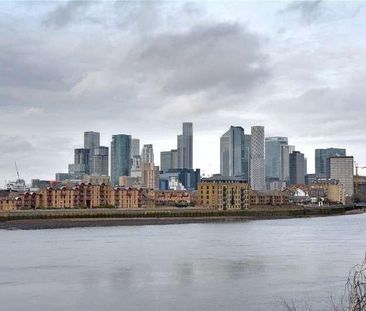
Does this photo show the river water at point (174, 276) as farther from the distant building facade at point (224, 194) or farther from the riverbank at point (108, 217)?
the distant building facade at point (224, 194)

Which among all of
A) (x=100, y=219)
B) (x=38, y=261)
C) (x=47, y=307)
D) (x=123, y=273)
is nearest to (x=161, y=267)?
(x=123, y=273)

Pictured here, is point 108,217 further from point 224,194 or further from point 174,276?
point 174,276

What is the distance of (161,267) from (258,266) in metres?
6.63

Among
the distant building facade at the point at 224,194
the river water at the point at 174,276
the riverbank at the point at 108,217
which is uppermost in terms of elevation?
the distant building facade at the point at 224,194

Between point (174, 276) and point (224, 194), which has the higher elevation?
point (224, 194)

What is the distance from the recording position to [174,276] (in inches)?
1689

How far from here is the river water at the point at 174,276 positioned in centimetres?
3366

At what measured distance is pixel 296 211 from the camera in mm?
189125


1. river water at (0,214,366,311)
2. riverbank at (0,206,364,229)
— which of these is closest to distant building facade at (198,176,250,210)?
riverbank at (0,206,364,229)

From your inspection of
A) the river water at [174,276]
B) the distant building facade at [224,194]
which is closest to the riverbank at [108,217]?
the distant building facade at [224,194]

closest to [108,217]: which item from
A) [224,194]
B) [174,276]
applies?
[224,194]

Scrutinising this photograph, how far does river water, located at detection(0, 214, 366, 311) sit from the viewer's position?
3366cm

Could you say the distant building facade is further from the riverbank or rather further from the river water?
the river water

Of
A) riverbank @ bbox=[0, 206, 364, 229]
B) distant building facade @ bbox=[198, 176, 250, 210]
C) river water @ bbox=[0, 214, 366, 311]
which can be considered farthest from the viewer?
distant building facade @ bbox=[198, 176, 250, 210]
